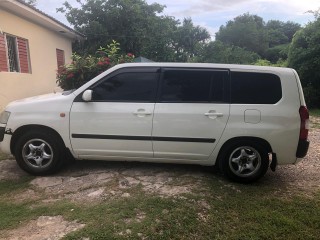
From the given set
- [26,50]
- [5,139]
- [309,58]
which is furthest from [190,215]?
[309,58]

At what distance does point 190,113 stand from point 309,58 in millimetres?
12290

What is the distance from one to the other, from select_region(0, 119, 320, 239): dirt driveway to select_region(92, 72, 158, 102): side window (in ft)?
3.79

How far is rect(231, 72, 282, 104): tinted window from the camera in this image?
4559 mm

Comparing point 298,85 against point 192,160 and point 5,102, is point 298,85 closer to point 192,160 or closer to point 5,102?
point 192,160

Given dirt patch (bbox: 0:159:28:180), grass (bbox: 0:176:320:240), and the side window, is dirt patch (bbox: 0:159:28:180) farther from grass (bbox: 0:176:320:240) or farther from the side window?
the side window

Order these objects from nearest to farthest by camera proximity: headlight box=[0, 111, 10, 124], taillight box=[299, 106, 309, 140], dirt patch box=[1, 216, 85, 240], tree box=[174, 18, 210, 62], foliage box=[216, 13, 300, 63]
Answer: dirt patch box=[1, 216, 85, 240], taillight box=[299, 106, 309, 140], headlight box=[0, 111, 10, 124], tree box=[174, 18, 210, 62], foliage box=[216, 13, 300, 63]

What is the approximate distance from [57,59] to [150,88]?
415 inches

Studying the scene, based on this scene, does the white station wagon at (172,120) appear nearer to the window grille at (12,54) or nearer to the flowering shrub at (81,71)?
the flowering shrub at (81,71)

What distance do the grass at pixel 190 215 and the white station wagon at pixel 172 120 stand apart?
571 mm

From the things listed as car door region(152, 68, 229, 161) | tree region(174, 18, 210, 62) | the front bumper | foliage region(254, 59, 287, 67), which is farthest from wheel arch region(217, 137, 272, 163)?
tree region(174, 18, 210, 62)

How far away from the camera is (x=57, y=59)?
14094mm

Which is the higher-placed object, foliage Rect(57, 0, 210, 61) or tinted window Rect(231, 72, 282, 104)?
foliage Rect(57, 0, 210, 61)

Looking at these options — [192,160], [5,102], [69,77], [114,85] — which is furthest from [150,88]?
[5,102]

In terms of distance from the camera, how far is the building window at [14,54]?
9.71 metres
